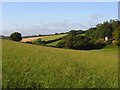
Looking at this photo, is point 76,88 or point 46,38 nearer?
point 76,88

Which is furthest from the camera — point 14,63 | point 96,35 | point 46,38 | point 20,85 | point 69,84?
point 96,35

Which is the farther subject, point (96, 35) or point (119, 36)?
point (96, 35)

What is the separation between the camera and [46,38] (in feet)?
306

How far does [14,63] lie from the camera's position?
1325 centimetres

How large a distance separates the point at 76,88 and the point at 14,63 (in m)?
4.23

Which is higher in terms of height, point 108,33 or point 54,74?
point 108,33

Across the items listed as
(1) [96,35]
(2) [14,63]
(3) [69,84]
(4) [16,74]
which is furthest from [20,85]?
(1) [96,35]

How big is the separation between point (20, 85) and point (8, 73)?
1360mm

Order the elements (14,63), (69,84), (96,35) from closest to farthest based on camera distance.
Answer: (69,84), (14,63), (96,35)

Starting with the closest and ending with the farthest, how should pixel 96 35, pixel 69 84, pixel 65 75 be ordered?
pixel 69 84
pixel 65 75
pixel 96 35

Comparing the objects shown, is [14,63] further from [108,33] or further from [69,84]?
[108,33]

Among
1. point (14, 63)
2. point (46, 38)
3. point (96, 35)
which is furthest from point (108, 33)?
point (14, 63)

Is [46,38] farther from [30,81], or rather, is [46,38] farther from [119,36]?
[30,81]

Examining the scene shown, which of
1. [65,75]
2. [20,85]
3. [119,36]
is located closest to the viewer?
[20,85]
